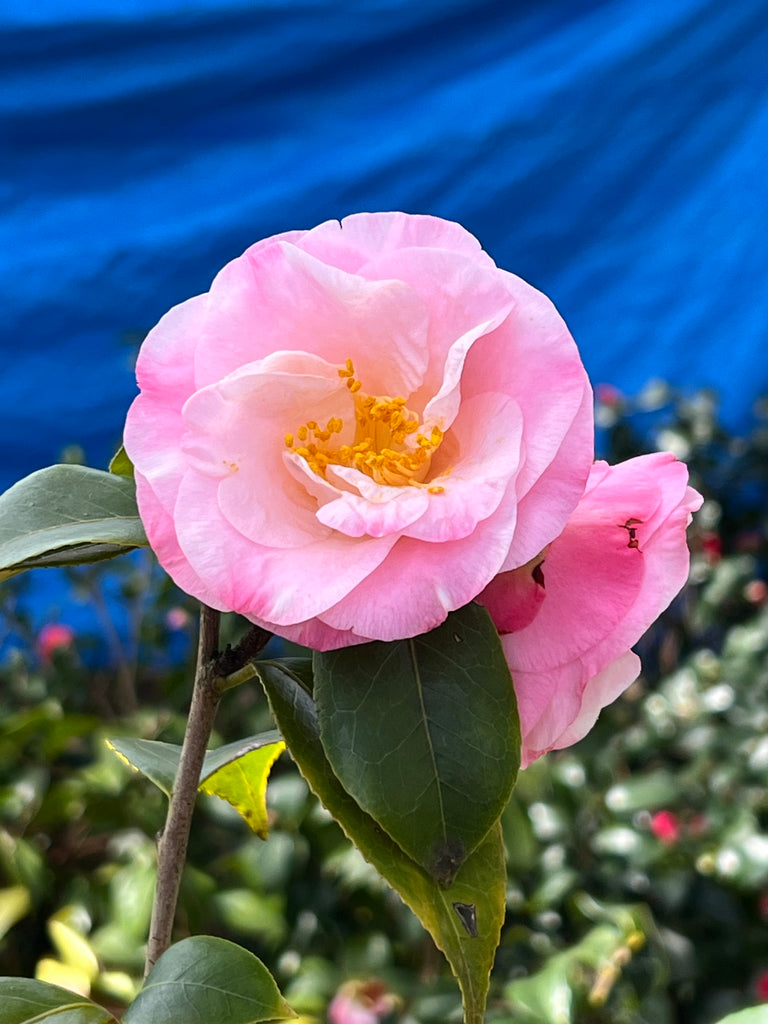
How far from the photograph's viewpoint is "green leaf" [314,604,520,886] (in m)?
0.34

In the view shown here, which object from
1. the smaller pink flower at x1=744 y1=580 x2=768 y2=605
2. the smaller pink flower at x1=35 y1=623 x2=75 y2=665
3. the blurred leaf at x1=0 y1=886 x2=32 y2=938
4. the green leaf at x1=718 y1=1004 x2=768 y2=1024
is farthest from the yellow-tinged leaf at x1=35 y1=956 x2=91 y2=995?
the smaller pink flower at x1=744 y1=580 x2=768 y2=605

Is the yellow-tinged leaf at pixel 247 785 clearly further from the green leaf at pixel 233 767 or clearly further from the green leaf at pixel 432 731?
the green leaf at pixel 432 731

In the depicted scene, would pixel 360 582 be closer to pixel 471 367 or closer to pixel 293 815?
pixel 471 367

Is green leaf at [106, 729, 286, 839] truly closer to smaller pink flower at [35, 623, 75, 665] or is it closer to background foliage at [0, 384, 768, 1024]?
background foliage at [0, 384, 768, 1024]

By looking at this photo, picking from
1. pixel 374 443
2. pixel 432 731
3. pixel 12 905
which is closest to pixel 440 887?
pixel 432 731

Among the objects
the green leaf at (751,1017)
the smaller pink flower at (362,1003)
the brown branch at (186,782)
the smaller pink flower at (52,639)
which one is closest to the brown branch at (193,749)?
the brown branch at (186,782)

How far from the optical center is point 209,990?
407 mm

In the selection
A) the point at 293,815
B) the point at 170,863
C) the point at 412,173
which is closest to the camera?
the point at 170,863

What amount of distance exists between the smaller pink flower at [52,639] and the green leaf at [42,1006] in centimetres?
171

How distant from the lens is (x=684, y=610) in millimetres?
2254

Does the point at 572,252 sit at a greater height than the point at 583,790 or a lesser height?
greater

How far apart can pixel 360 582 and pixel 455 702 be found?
0.06 m

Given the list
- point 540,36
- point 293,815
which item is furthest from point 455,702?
point 540,36

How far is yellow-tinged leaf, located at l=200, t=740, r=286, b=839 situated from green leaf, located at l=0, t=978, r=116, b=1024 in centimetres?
13
